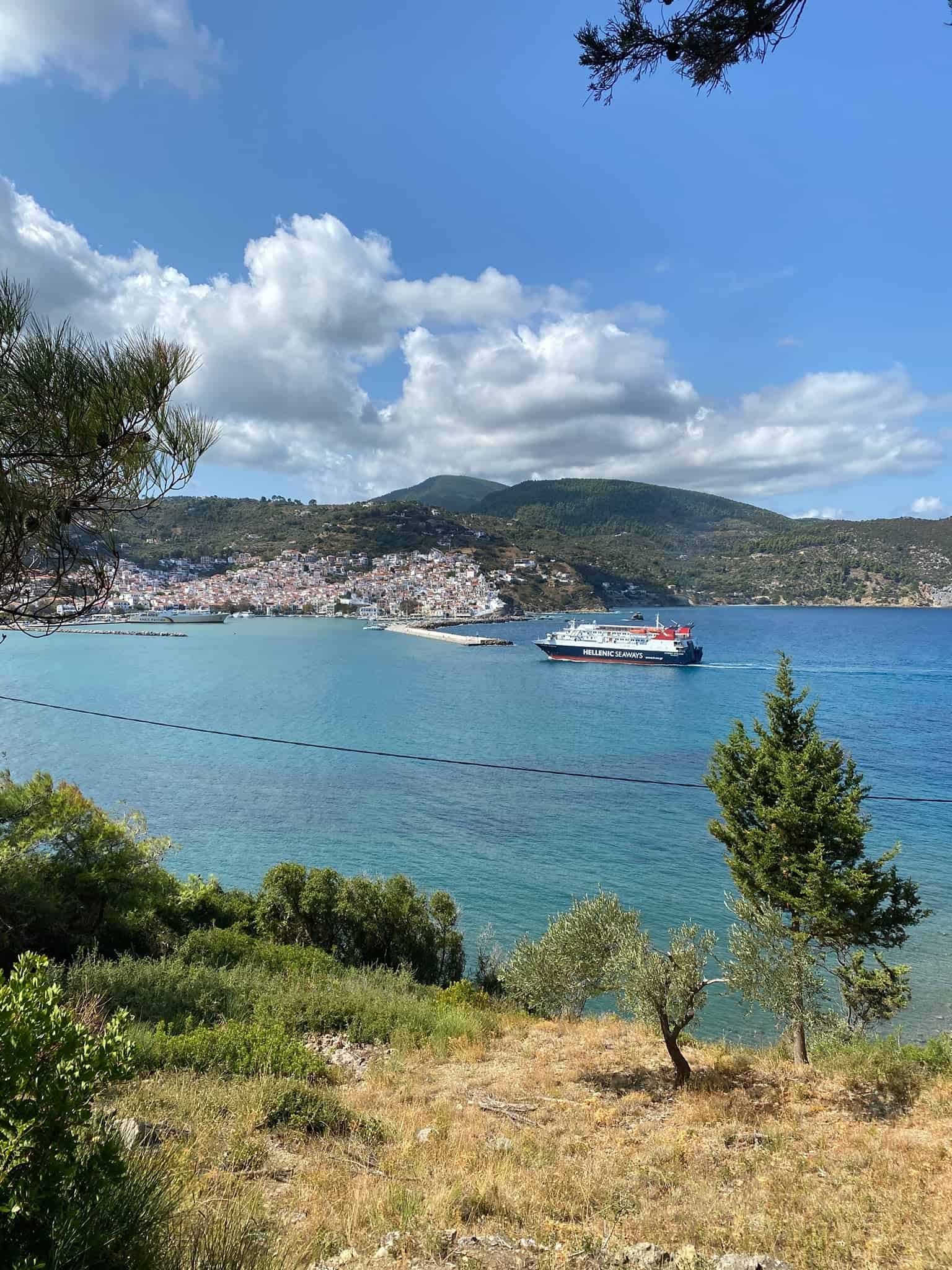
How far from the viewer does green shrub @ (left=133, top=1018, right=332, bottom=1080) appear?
5496 millimetres

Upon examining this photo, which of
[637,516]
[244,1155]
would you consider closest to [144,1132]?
[244,1155]

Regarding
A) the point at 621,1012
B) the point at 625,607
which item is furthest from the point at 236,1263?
the point at 625,607

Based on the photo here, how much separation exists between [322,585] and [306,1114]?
387ft

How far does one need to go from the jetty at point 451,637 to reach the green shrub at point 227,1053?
63206 millimetres

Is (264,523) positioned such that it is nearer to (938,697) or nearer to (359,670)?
(359,670)

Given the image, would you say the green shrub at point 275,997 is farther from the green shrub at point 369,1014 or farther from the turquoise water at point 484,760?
the turquoise water at point 484,760

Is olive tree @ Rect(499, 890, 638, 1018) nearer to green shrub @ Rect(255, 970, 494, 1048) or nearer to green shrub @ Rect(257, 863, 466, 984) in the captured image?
green shrub @ Rect(255, 970, 494, 1048)

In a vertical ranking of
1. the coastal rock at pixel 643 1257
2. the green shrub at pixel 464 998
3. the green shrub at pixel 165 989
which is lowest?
the green shrub at pixel 464 998

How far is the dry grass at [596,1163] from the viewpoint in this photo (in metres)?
3.64

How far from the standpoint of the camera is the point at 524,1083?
6.90 metres

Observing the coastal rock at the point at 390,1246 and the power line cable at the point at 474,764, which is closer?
the coastal rock at the point at 390,1246

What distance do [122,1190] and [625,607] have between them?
11851 centimetres

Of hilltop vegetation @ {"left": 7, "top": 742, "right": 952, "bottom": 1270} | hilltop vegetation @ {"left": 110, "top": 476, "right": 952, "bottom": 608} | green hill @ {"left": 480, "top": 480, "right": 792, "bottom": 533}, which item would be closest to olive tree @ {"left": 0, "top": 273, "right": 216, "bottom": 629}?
hilltop vegetation @ {"left": 7, "top": 742, "right": 952, "bottom": 1270}

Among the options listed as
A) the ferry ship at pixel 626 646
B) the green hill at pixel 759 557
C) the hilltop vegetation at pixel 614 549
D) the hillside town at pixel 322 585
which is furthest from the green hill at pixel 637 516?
the ferry ship at pixel 626 646
